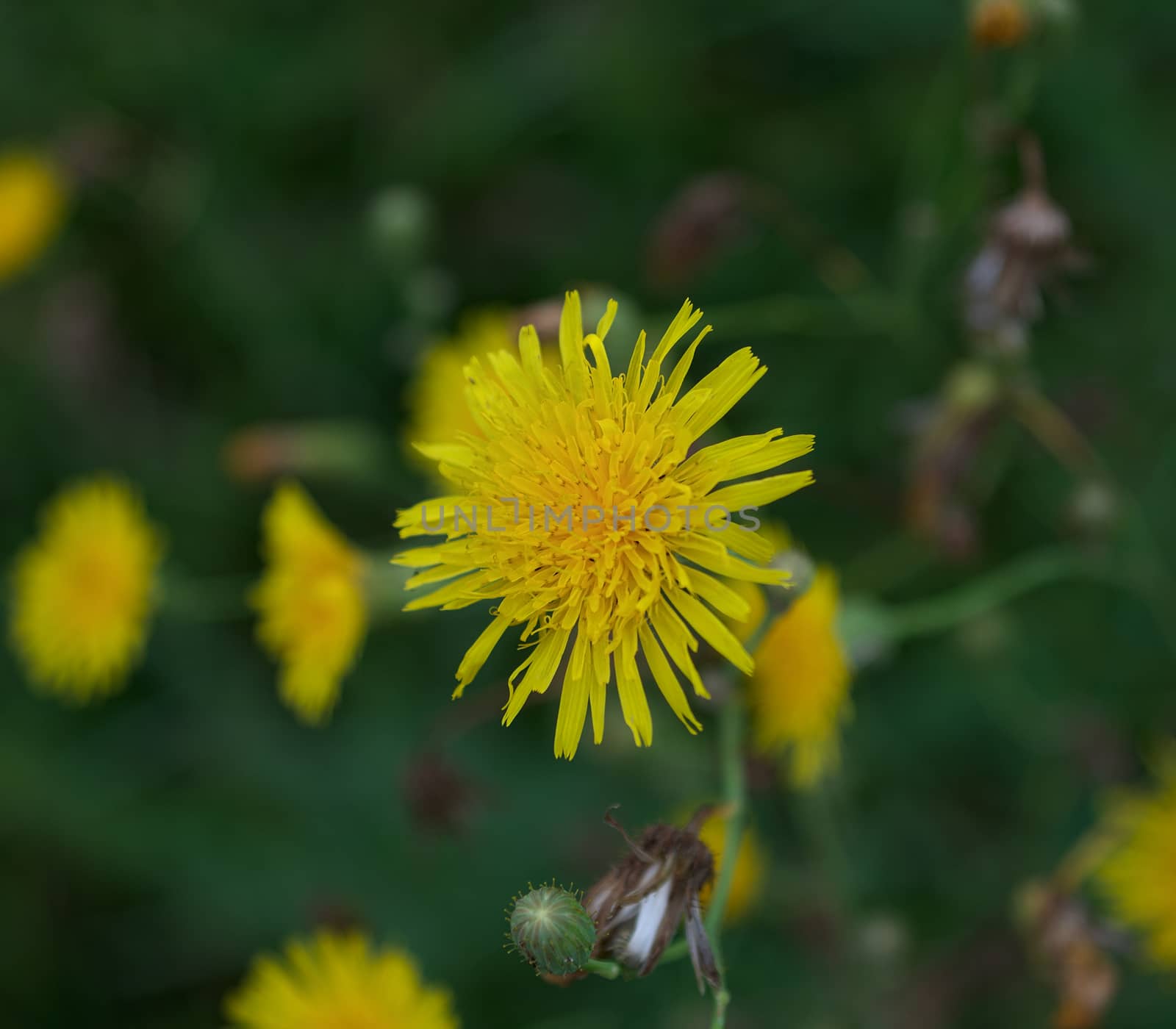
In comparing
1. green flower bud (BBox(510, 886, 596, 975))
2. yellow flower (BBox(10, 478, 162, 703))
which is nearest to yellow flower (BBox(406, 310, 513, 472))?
yellow flower (BBox(10, 478, 162, 703))

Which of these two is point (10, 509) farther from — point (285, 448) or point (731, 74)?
point (731, 74)

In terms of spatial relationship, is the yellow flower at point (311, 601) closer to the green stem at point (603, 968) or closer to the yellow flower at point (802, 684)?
the yellow flower at point (802, 684)

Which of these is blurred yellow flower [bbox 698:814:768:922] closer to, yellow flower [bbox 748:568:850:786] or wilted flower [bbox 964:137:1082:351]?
yellow flower [bbox 748:568:850:786]

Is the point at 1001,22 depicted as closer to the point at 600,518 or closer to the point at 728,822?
the point at 600,518

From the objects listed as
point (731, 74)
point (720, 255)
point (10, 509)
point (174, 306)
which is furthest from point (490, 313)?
point (10, 509)

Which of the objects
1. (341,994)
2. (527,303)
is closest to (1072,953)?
(341,994)
